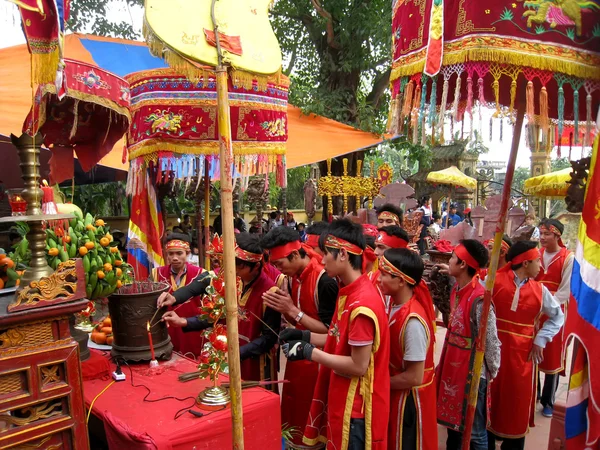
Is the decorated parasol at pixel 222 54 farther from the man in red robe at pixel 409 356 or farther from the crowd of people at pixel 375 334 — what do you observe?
the man in red robe at pixel 409 356

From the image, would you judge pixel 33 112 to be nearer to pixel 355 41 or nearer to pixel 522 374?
pixel 522 374

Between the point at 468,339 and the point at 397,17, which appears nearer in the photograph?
the point at 397,17

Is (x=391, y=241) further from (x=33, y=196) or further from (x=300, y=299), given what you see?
(x=33, y=196)

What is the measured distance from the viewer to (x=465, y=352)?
9.39 feet

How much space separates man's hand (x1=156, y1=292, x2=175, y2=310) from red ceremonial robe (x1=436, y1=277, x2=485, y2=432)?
183 centimetres

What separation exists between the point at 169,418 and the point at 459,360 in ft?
6.22

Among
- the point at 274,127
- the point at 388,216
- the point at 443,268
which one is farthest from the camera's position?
the point at 388,216

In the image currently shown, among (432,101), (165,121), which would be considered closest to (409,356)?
(432,101)

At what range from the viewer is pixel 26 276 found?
167cm

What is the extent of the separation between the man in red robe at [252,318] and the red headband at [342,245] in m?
0.62

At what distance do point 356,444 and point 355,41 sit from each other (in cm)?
731

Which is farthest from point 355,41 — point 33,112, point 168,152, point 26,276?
point 26,276

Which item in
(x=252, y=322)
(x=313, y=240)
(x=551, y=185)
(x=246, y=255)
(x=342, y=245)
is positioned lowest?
(x=252, y=322)

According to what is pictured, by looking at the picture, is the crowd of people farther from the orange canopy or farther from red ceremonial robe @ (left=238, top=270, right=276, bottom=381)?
the orange canopy
